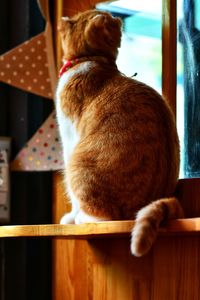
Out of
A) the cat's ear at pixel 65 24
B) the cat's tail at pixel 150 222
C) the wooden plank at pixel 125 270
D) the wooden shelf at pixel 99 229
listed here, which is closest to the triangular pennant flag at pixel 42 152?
the wooden plank at pixel 125 270

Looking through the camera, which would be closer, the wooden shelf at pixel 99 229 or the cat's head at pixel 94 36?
the wooden shelf at pixel 99 229

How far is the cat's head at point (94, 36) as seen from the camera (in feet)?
5.10

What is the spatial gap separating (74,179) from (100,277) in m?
0.40

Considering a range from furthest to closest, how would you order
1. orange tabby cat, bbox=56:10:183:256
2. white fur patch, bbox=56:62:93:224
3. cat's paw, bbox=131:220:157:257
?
white fur patch, bbox=56:62:93:224 < orange tabby cat, bbox=56:10:183:256 < cat's paw, bbox=131:220:157:257

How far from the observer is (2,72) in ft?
6.42

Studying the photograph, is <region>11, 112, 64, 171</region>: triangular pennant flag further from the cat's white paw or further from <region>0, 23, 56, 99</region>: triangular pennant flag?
the cat's white paw

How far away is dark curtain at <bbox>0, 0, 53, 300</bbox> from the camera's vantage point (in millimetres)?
1913

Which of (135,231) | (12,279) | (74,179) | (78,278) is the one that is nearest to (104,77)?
(74,179)

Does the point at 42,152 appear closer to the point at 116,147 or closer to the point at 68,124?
the point at 68,124

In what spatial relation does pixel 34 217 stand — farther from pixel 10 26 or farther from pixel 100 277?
pixel 10 26

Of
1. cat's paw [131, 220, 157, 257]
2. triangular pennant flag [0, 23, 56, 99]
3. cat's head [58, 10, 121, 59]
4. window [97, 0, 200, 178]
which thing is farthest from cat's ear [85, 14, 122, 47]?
cat's paw [131, 220, 157, 257]

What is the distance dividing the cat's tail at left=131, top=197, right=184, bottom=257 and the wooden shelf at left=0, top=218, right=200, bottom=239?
1.2 inches

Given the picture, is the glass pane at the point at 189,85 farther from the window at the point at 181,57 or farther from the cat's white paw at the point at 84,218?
the cat's white paw at the point at 84,218

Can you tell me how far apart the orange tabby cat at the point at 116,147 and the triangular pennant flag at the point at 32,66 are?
45 centimetres
